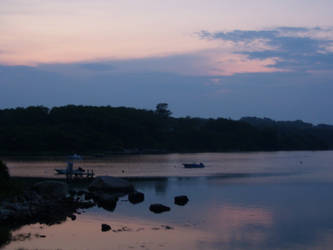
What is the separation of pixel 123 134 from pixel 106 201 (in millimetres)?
80894

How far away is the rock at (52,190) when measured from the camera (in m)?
29.4

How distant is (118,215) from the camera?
26.1 metres

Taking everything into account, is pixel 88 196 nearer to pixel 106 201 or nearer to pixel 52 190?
pixel 106 201

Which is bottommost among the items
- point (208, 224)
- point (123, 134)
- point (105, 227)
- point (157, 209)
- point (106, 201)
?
point (208, 224)

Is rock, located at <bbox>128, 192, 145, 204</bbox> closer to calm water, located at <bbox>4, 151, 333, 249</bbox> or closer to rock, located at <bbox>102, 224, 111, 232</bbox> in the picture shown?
calm water, located at <bbox>4, 151, 333, 249</bbox>

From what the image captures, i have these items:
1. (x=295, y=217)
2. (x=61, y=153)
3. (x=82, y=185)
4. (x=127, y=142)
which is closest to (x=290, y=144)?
(x=127, y=142)

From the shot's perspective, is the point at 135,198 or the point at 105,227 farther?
the point at 135,198

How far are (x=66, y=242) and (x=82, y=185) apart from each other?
69.6 feet

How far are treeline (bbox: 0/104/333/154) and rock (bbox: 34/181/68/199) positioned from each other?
215 ft

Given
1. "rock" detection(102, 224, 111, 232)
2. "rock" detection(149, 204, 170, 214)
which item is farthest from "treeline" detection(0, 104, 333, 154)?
"rock" detection(102, 224, 111, 232)

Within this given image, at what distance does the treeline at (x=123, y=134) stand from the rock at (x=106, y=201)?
218ft

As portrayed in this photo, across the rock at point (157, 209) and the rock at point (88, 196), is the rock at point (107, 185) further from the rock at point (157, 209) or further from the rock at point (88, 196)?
the rock at point (157, 209)

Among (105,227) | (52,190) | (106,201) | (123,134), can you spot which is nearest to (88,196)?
(106,201)

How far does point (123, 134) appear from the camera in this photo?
11012cm
